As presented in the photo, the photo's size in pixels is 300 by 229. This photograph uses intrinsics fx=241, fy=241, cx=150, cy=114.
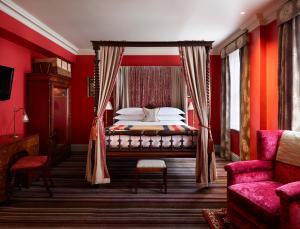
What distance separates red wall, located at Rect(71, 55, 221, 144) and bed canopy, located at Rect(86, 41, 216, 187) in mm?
2961

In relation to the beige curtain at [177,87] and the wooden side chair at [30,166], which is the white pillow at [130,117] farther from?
the wooden side chair at [30,166]

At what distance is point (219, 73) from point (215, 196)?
164 inches

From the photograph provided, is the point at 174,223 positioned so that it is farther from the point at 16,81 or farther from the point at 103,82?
the point at 16,81

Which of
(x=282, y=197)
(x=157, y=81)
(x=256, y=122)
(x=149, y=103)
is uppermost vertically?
(x=157, y=81)

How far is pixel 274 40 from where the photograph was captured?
4109mm

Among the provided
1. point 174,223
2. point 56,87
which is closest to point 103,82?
point 56,87

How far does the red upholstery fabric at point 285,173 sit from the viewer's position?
2.69m

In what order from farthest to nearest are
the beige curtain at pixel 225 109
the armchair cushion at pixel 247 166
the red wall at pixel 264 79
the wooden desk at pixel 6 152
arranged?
the beige curtain at pixel 225 109
the red wall at pixel 264 79
the wooden desk at pixel 6 152
the armchair cushion at pixel 247 166

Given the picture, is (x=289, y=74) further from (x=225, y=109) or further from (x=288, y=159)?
(x=225, y=109)

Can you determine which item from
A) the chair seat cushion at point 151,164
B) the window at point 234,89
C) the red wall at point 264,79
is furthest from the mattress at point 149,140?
the window at point 234,89

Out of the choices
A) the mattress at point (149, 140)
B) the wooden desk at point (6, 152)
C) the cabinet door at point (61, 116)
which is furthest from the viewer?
the cabinet door at point (61, 116)

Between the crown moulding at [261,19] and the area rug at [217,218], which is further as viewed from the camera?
the crown moulding at [261,19]

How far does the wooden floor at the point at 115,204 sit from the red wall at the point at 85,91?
2.38m

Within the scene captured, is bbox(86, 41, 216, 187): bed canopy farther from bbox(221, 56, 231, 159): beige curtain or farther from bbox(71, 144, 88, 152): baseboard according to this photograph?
bbox(71, 144, 88, 152): baseboard
